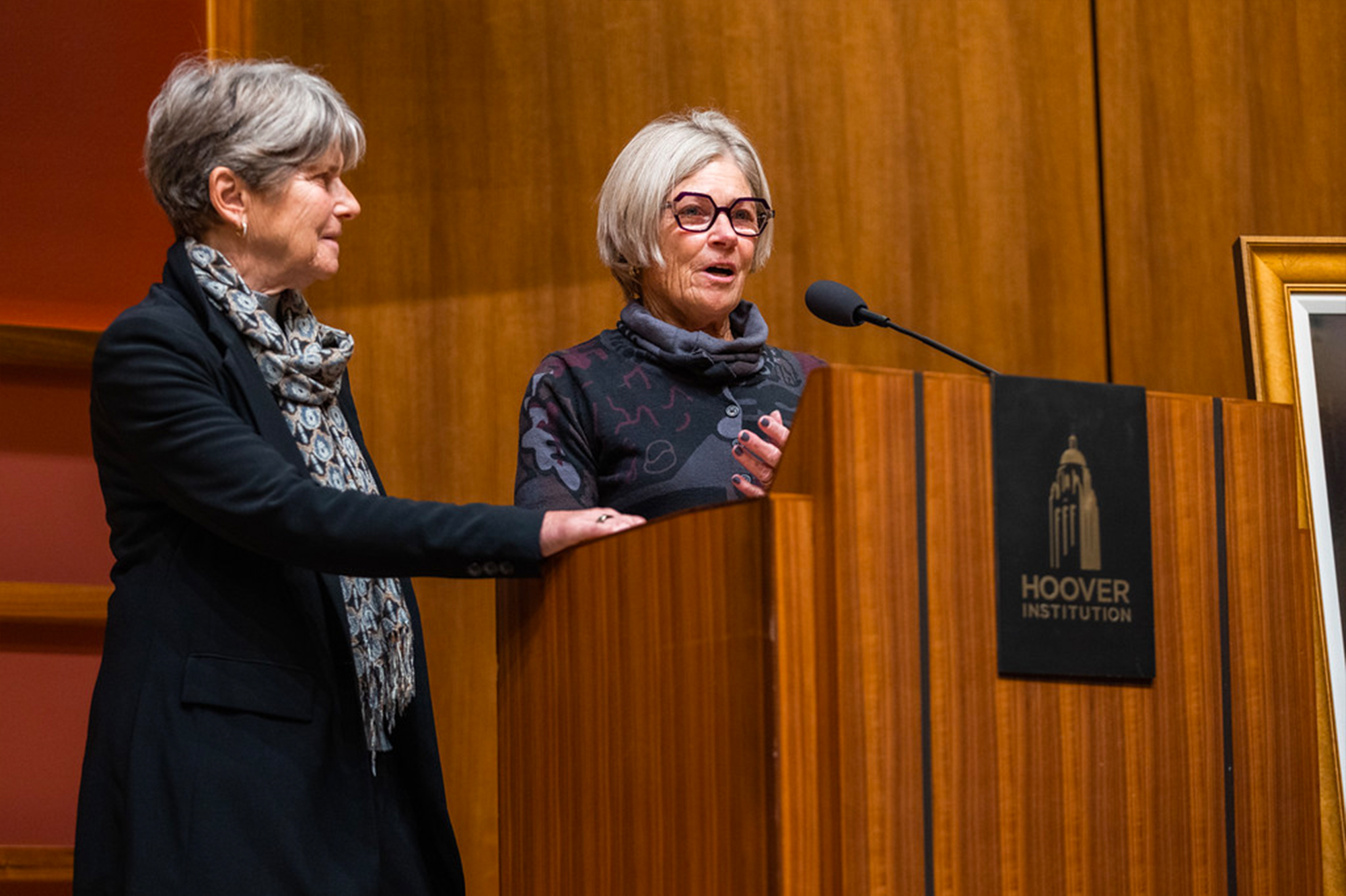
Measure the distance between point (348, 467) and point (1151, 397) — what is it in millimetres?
867

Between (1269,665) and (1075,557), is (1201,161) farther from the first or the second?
(1075,557)

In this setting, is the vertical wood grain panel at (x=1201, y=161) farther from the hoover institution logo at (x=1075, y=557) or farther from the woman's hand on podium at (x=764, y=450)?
the hoover institution logo at (x=1075, y=557)

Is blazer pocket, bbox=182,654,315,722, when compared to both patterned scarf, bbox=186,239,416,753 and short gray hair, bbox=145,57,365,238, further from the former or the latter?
short gray hair, bbox=145,57,365,238

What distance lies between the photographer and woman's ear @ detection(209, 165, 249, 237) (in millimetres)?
1775

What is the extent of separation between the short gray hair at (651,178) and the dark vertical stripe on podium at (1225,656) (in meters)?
0.92

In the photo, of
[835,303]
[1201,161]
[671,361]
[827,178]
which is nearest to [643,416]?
[671,361]

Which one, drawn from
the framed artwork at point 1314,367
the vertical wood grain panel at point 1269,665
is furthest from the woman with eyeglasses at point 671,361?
the framed artwork at point 1314,367

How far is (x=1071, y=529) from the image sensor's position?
1.36 m

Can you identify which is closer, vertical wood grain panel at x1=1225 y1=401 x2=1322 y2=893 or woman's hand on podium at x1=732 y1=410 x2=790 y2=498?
vertical wood grain panel at x1=1225 y1=401 x2=1322 y2=893

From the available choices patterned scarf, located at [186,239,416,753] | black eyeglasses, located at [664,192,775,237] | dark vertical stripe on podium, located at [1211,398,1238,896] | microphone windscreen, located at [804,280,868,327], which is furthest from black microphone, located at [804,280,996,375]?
patterned scarf, located at [186,239,416,753]

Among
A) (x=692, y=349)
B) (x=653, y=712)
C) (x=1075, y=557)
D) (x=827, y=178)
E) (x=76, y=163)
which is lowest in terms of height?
(x=653, y=712)

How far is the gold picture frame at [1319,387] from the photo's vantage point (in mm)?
2160

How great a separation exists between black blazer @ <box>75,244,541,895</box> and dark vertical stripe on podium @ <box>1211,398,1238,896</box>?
63 centimetres

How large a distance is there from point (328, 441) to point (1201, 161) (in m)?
2.17
